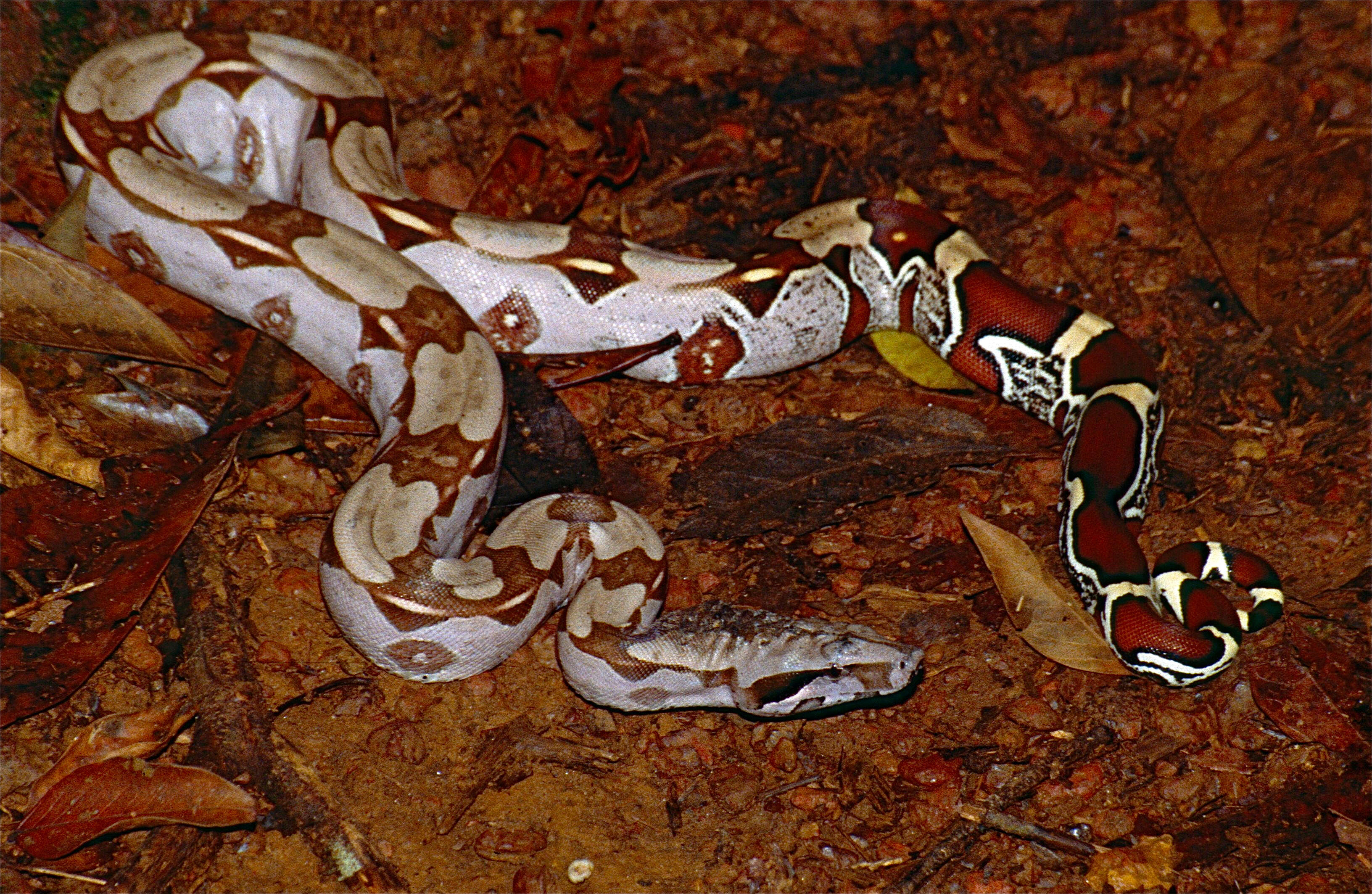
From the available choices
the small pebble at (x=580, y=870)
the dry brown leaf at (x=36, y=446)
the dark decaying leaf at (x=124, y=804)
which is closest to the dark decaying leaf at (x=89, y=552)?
the dry brown leaf at (x=36, y=446)

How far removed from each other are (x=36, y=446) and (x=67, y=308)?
2.48ft

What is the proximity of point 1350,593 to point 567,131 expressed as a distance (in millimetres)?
5085

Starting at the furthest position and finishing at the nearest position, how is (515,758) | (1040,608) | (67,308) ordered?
(67,308) → (1040,608) → (515,758)

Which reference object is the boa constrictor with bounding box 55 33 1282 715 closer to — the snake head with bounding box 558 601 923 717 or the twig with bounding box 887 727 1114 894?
the snake head with bounding box 558 601 923 717

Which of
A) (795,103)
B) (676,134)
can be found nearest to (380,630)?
(676,134)

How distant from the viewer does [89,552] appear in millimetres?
4211

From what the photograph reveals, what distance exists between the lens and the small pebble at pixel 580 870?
363cm

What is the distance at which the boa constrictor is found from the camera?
4184mm

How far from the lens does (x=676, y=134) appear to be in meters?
6.66

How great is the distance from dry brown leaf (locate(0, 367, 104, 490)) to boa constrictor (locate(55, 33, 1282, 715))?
1.10 metres

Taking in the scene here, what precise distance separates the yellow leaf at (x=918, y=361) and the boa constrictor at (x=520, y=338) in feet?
0.21

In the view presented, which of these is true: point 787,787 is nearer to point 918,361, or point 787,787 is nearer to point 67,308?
point 918,361

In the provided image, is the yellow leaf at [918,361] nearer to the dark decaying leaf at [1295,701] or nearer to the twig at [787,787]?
the dark decaying leaf at [1295,701]

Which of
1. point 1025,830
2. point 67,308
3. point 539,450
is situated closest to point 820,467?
point 539,450
